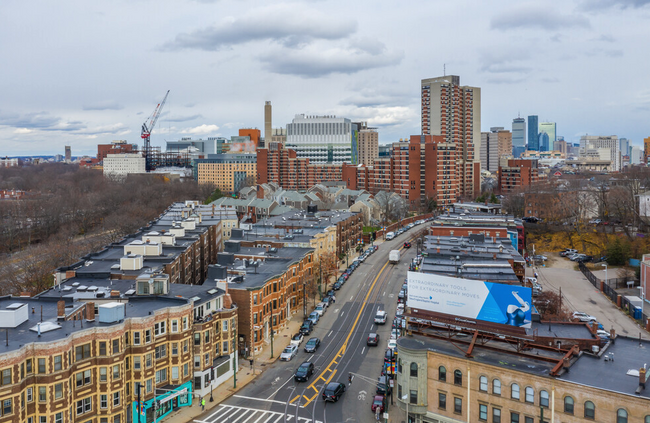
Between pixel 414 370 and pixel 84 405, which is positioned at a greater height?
pixel 414 370

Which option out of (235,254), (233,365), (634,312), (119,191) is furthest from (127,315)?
(119,191)

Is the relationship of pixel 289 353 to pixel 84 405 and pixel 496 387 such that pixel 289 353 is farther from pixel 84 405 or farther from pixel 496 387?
pixel 496 387

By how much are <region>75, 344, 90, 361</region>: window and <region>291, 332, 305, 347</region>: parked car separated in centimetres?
2457

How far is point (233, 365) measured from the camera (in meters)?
52.8

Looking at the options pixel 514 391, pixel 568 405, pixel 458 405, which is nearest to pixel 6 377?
pixel 458 405

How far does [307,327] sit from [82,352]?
29872 millimetres

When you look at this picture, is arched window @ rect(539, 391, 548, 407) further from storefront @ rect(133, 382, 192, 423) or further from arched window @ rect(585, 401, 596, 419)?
storefront @ rect(133, 382, 192, 423)

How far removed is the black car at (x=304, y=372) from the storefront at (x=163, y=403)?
10.2 meters

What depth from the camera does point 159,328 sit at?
44.3 meters

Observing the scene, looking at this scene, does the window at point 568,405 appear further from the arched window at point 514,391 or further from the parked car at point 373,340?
the parked car at point 373,340

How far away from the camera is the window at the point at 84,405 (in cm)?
3900

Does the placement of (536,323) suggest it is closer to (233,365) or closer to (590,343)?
(590,343)

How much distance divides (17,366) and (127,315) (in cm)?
998

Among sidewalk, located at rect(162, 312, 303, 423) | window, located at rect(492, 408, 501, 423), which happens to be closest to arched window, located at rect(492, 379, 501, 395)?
window, located at rect(492, 408, 501, 423)
